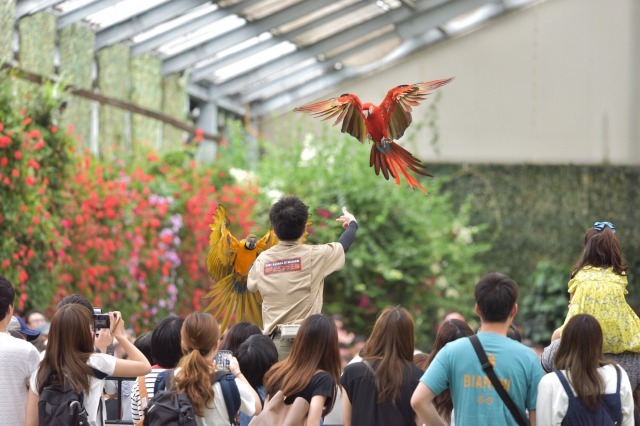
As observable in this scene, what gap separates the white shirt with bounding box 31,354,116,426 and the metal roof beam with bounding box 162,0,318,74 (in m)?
10.0

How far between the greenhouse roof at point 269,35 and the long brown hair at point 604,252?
8.20 meters

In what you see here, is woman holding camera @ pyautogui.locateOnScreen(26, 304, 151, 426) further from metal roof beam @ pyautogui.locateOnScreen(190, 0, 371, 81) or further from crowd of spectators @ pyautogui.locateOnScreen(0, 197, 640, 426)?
metal roof beam @ pyautogui.locateOnScreen(190, 0, 371, 81)

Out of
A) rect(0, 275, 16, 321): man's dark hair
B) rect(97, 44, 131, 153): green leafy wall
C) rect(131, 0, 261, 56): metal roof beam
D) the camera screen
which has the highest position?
rect(131, 0, 261, 56): metal roof beam

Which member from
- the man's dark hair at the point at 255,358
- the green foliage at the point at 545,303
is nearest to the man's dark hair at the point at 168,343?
the man's dark hair at the point at 255,358

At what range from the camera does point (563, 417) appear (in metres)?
3.91

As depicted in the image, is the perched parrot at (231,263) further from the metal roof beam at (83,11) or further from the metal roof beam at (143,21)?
the metal roof beam at (143,21)

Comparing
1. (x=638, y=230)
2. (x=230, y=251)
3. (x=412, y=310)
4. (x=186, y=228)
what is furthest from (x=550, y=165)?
(x=230, y=251)

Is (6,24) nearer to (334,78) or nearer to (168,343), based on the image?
(168,343)

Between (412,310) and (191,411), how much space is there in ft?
32.1

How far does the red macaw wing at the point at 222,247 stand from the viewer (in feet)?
18.5

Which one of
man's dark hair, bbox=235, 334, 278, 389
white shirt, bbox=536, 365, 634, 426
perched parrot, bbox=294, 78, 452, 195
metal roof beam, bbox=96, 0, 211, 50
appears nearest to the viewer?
white shirt, bbox=536, 365, 634, 426

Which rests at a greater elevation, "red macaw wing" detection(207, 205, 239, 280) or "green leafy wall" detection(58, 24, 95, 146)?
"green leafy wall" detection(58, 24, 95, 146)

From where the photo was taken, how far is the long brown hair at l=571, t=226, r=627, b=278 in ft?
15.3

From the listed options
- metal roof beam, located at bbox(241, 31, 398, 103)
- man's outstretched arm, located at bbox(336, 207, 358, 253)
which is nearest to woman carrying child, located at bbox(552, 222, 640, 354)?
A: man's outstretched arm, located at bbox(336, 207, 358, 253)
